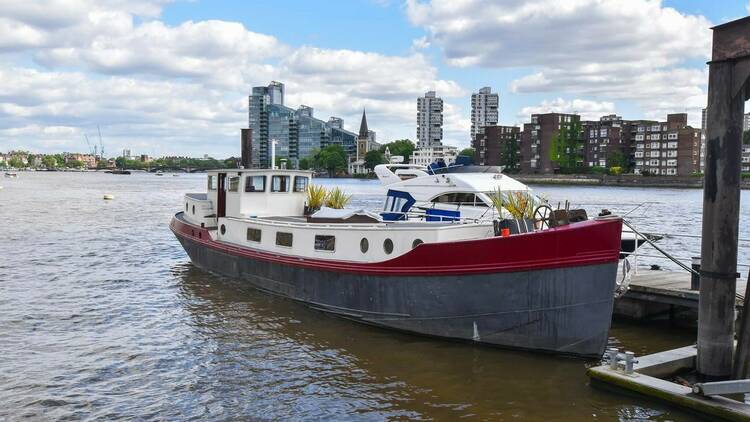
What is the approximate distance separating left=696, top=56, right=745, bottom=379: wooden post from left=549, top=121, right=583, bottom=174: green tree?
527 feet

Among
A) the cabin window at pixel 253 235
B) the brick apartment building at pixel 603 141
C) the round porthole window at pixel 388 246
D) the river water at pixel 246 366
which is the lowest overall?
the river water at pixel 246 366

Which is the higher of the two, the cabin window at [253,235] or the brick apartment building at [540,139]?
the brick apartment building at [540,139]

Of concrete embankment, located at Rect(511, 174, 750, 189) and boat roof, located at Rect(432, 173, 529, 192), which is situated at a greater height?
boat roof, located at Rect(432, 173, 529, 192)

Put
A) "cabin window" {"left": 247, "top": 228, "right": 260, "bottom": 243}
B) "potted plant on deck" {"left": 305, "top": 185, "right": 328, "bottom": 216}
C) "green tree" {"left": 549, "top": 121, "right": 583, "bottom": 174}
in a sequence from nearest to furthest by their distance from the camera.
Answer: "cabin window" {"left": 247, "top": 228, "right": 260, "bottom": 243}
"potted plant on deck" {"left": 305, "top": 185, "right": 328, "bottom": 216}
"green tree" {"left": 549, "top": 121, "right": 583, "bottom": 174}

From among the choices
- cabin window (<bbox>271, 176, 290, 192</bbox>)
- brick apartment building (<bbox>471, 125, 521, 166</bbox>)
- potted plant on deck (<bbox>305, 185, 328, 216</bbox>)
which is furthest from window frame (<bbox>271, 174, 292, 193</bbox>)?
brick apartment building (<bbox>471, 125, 521, 166</bbox>)

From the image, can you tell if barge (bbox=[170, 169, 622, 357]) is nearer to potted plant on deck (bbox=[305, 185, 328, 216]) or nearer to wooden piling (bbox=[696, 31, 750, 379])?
wooden piling (bbox=[696, 31, 750, 379])

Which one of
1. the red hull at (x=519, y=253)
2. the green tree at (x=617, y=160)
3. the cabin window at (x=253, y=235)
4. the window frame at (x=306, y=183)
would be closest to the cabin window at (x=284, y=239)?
the cabin window at (x=253, y=235)

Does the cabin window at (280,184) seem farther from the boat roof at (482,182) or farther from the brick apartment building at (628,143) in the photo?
the brick apartment building at (628,143)

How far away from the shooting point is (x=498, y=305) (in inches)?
520

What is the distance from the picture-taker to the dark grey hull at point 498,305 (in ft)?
41.0

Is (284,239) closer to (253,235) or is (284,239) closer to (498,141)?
(253,235)

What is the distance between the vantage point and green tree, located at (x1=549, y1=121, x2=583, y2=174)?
544 feet

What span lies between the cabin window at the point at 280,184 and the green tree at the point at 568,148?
5987 inches

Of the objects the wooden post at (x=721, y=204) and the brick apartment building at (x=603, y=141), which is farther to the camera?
the brick apartment building at (x=603, y=141)
